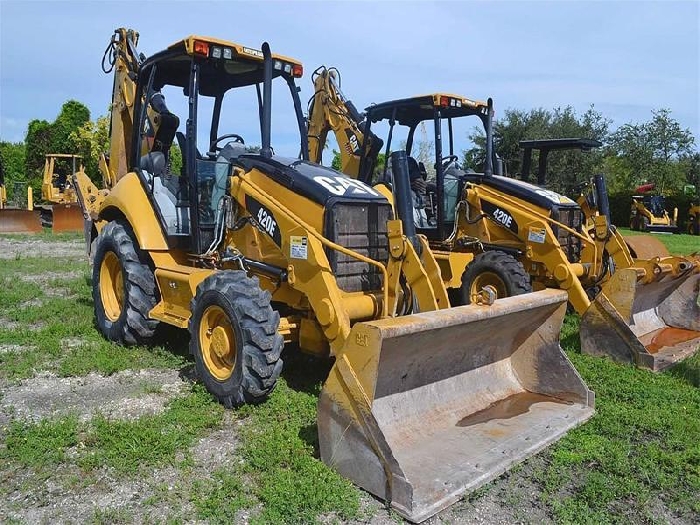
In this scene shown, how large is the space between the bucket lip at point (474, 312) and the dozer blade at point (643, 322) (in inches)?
60.0

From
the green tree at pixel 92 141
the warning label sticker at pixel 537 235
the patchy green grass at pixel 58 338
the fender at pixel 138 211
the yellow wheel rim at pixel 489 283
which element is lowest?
the patchy green grass at pixel 58 338

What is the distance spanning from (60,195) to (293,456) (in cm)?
2245

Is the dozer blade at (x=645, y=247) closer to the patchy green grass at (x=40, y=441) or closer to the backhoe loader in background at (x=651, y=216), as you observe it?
the patchy green grass at (x=40, y=441)

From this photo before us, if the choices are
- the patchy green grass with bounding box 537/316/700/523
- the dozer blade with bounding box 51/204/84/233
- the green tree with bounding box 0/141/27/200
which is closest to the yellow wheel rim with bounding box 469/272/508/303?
the patchy green grass with bounding box 537/316/700/523

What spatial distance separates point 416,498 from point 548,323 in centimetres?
220

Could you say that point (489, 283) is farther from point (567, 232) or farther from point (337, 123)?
point (337, 123)

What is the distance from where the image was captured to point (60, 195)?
2350 centimetres

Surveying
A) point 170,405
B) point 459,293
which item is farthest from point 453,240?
point 170,405

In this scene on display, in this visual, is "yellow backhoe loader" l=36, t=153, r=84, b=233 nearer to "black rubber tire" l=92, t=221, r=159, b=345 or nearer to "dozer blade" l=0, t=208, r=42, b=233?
"dozer blade" l=0, t=208, r=42, b=233

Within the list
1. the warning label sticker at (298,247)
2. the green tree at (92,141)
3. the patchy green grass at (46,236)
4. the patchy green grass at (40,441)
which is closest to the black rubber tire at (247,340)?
the warning label sticker at (298,247)

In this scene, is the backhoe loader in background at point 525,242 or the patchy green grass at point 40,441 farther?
the backhoe loader in background at point 525,242

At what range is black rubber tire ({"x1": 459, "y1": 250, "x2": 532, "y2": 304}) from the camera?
23.7ft

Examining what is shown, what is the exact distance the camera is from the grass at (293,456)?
341cm

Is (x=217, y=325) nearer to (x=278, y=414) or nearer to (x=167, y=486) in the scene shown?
(x=278, y=414)
